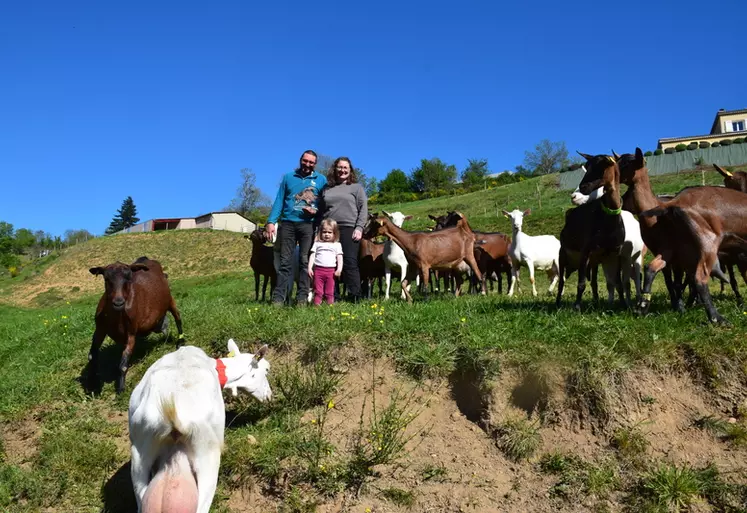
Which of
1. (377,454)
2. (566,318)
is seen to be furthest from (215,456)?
(566,318)

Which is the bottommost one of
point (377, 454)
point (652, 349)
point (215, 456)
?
point (377, 454)

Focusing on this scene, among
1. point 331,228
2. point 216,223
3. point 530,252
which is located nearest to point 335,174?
point 331,228

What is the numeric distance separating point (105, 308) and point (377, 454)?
4290 mm

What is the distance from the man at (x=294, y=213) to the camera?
31.7 feet

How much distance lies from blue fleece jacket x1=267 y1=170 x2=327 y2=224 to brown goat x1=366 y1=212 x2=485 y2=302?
7.90 feet

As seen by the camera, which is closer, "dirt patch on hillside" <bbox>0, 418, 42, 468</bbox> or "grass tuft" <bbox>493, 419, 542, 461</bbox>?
"grass tuft" <bbox>493, 419, 542, 461</bbox>

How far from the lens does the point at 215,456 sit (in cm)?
399

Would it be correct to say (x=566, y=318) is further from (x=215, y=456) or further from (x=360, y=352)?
(x=215, y=456)

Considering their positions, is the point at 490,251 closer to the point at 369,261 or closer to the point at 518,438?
the point at 369,261

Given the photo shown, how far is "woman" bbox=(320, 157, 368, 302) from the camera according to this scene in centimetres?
991

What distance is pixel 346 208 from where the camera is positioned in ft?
32.6

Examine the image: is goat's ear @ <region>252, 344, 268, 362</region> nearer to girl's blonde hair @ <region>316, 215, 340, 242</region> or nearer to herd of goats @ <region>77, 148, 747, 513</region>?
herd of goats @ <region>77, 148, 747, 513</region>

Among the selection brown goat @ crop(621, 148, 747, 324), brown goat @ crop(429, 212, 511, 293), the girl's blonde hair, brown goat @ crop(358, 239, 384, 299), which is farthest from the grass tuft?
brown goat @ crop(429, 212, 511, 293)

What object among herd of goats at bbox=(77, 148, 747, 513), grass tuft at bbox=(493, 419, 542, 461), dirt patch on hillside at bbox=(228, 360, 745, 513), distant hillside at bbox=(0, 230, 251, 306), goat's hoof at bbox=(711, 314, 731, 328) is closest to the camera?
herd of goats at bbox=(77, 148, 747, 513)
